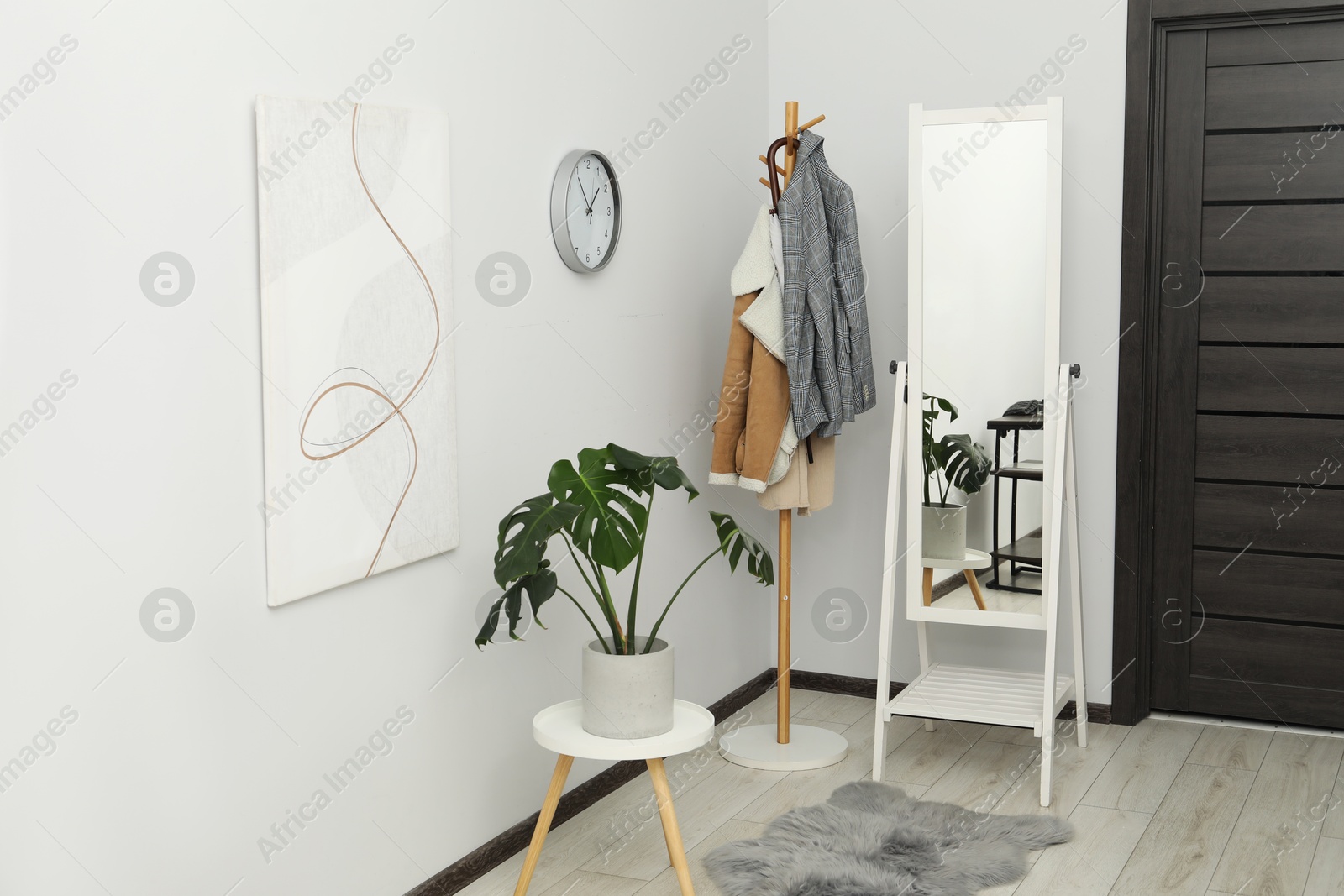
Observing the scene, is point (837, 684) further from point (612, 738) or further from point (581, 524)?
point (581, 524)

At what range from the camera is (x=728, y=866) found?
101 inches

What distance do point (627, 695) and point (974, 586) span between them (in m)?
1.29

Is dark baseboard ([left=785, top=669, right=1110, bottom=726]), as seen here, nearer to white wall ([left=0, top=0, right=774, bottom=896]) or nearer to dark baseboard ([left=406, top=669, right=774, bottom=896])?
dark baseboard ([left=406, top=669, right=774, bottom=896])

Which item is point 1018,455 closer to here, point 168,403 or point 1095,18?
point 1095,18

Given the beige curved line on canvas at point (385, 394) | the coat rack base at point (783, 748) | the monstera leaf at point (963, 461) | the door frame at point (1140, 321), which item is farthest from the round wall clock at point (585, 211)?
the door frame at point (1140, 321)

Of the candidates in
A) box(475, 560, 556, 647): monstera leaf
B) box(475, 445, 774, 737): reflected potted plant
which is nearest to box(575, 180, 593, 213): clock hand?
box(475, 445, 774, 737): reflected potted plant

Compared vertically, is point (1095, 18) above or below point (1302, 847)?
above

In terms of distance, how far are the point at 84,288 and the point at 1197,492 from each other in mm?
2943

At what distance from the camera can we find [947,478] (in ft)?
10.6

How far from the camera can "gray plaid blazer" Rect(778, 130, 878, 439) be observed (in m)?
3.03

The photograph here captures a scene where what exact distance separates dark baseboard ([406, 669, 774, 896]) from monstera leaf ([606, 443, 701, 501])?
901 millimetres

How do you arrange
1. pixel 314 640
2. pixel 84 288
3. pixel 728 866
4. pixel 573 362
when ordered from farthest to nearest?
pixel 573 362 → pixel 728 866 → pixel 314 640 → pixel 84 288

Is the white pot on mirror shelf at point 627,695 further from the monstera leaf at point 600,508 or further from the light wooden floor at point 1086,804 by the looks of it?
the light wooden floor at point 1086,804

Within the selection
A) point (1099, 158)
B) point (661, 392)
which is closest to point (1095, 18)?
point (1099, 158)
